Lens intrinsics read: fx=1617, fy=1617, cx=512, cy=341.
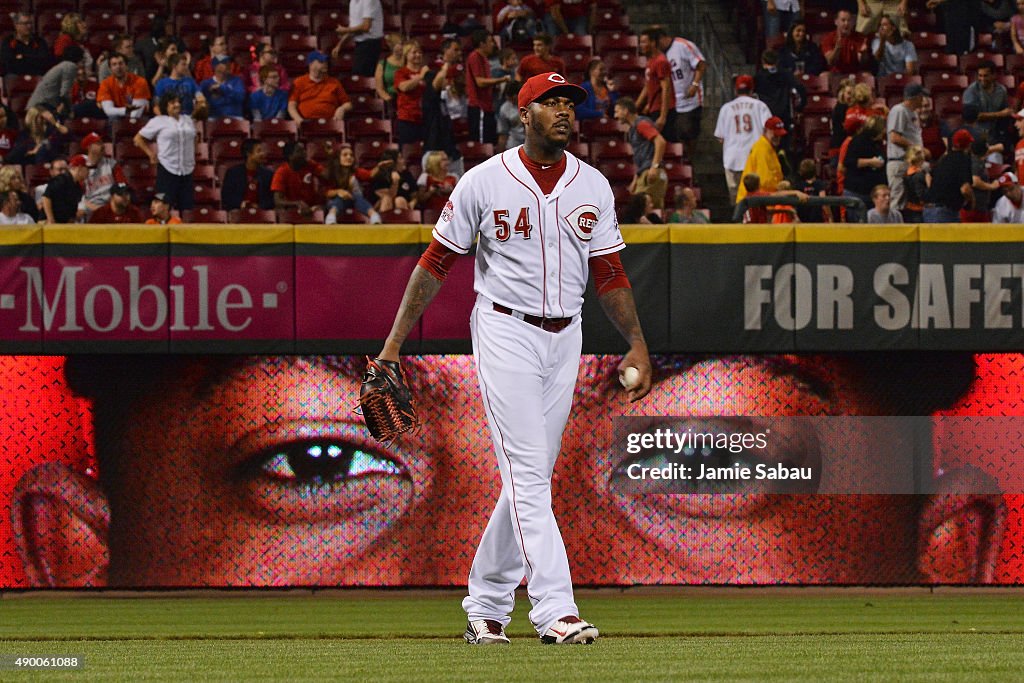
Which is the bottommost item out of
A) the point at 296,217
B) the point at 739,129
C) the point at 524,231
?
the point at 296,217

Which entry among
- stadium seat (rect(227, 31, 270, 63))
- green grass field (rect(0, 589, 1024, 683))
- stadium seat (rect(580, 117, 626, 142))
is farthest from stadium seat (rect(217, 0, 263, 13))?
green grass field (rect(0, 589, 1024, 683))

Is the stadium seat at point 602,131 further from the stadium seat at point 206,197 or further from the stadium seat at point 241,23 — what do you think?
the stadium seat at point 241,23

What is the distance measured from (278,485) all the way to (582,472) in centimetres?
199

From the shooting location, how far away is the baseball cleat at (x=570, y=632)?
560cm

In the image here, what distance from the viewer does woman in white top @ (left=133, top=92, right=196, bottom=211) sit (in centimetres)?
1448

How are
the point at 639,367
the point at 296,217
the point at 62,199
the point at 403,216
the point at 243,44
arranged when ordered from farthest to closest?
1. the point at 243,44
2. the point at 296,217
3. the point at 62,199
4. the point at 403,216
5. the point at 639,367

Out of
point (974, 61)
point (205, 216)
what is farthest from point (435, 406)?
point (974, 61)

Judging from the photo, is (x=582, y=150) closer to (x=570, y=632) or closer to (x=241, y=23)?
(x=241, y=23)

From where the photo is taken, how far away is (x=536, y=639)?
251 inches

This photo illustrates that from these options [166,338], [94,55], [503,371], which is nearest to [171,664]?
[503,371]

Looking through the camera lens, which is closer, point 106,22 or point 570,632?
point 570,632

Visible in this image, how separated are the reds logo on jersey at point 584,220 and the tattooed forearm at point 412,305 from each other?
544 millimetres

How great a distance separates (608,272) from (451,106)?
945 cm

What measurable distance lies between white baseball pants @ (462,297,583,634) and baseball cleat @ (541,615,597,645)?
0.08 ft
